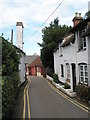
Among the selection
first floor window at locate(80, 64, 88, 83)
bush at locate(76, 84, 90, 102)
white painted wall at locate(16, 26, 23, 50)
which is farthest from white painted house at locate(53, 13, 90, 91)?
white painted wall at locate(16, 26, 23, 50)

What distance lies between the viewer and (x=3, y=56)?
1252 centimetres

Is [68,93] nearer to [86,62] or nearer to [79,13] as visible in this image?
[86,62]

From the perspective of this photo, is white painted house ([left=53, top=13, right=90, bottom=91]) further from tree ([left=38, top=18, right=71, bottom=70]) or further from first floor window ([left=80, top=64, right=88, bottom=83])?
tree ([left=38, top=18, right=71, bottom=70])

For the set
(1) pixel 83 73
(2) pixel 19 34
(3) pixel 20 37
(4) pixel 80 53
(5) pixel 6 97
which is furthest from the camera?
(2) pixel 19 34

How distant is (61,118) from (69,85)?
32.5 ft

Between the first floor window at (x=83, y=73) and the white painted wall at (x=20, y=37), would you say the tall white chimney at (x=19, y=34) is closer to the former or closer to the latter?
the white painted wall at (x=20, y=37)

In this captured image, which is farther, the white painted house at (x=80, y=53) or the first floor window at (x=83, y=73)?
the first floor window at (x=83, y=73)

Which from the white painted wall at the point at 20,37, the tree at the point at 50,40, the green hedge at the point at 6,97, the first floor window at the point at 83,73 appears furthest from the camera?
the tree at the point at 50,40

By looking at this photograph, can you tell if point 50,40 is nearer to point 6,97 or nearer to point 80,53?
point 80,53

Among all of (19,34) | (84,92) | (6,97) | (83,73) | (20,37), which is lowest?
(84,92)

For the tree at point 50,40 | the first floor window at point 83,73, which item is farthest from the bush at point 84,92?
the tree at point 50,40

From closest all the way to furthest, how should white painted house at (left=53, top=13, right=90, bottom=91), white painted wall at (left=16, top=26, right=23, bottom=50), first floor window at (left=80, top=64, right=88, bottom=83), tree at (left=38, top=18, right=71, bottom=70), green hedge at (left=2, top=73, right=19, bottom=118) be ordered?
green hedge at (left=2, top=73, right=19, bottom=118)
white painted house at (left=53, top=13, right=90, bottom=91)
first floor window at (left=80, top=64, right=88, bottom=83)
white painted wall at (left=16, top=26, right=23, bottom=50)
tree at (left=38, top=18, right=71, bottom=70)

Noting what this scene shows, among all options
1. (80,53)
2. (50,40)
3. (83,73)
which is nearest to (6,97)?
(83,73)

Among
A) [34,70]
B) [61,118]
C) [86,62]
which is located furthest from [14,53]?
[34,70]
